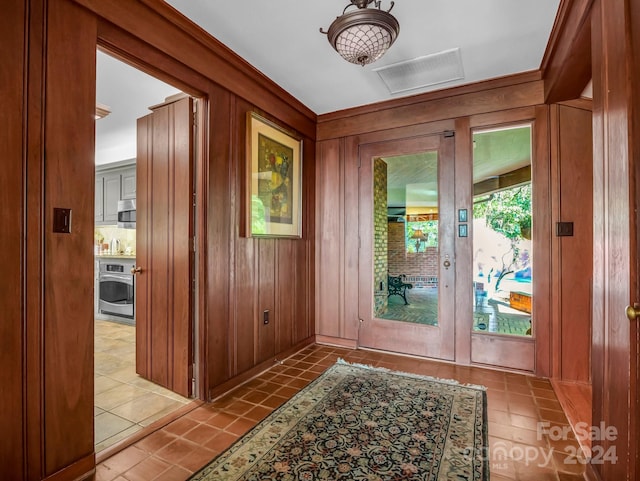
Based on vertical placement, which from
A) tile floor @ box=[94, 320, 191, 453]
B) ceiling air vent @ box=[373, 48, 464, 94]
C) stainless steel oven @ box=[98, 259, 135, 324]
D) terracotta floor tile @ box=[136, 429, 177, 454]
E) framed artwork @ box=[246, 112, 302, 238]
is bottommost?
tile floor @ box=[94, 320, 191, 453]

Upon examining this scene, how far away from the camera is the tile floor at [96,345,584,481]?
5.68 ft

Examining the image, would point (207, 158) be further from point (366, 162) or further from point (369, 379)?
point (369, 379)

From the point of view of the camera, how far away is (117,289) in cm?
486

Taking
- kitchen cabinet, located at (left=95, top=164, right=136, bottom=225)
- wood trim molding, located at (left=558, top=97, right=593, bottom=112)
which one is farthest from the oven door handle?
wood trim molding, located at (left=558, top=97, right=593, bottom=112)

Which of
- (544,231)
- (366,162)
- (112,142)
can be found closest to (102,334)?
(112,142)

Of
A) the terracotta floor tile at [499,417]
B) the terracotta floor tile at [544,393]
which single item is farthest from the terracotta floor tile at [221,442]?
the terracotta floor tile at [544,393]

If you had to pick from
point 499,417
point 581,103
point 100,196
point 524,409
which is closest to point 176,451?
point 499,417

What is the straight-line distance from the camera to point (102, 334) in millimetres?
4305

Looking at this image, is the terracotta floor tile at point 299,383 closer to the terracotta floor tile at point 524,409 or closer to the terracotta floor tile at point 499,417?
the terracotta floor tile at point 499,417

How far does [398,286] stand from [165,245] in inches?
91.3

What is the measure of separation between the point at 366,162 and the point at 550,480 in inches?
117

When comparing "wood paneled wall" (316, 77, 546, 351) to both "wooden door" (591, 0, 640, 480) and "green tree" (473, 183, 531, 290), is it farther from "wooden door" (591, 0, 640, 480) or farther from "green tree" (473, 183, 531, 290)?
"wooden door" (591, 0, 640, 480)

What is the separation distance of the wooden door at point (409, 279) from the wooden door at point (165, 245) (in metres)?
1.89

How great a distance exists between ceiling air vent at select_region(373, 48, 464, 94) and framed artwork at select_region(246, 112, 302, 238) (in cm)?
111
